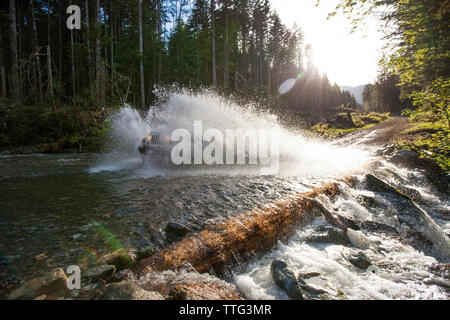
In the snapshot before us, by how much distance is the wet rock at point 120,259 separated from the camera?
2154 millimetres

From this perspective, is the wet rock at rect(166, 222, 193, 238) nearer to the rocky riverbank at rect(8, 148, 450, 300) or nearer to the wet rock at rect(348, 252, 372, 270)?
the rocky riverbank at rect(8, 148, 450, 300)

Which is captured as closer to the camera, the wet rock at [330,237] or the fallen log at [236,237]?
the fallen log at [236,237]

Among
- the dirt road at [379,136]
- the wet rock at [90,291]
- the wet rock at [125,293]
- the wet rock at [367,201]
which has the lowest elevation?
the wet rock at [367,201]

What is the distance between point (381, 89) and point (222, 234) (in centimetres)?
7735

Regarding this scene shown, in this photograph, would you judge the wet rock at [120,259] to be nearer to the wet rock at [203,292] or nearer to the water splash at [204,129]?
the wet rock at [203,292]

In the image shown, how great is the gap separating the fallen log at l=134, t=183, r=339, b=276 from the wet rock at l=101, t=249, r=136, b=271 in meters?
0.12

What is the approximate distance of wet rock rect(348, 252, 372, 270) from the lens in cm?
277

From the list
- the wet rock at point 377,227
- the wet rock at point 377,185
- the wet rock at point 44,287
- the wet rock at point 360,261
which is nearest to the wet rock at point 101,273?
the wet rock at point 44,287

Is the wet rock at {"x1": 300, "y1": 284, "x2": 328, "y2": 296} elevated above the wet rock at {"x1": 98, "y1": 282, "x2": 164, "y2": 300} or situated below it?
below

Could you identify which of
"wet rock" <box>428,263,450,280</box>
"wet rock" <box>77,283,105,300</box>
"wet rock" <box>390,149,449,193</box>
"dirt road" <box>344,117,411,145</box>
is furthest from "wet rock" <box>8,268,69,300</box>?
"dirt road" <box>344,117,411,145</box>

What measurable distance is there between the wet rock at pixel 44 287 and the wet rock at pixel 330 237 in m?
3.10

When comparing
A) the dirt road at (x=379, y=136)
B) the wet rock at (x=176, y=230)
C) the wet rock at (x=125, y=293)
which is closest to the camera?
the wet rock at (x=125, y=293)

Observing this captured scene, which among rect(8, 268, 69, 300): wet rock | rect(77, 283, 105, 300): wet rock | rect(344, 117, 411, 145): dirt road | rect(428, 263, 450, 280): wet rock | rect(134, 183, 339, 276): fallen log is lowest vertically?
rect(428, 263, 450, 280): wet rock

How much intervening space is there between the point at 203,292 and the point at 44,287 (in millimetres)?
1313
